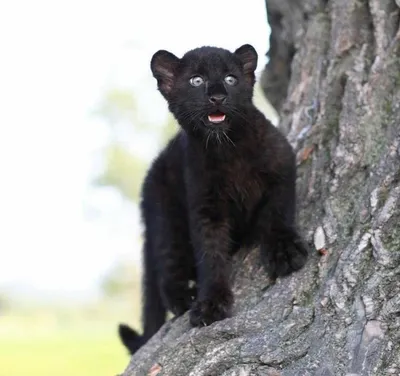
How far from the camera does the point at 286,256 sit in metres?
3.58

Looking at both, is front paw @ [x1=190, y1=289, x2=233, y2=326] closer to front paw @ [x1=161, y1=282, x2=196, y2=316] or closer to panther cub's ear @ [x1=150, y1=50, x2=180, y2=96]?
front paw @ [x1=161, y1=282, x2=196, y2=316]

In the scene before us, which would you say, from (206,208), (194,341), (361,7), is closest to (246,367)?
(194,341)

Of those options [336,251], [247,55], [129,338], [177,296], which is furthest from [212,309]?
[247,55]

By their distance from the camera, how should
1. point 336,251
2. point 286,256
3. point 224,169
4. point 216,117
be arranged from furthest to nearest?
point 224,169 → point 216,117 → point 286,256 → point 336,251

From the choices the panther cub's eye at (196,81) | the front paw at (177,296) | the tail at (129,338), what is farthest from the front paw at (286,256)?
the tail at (129,338)

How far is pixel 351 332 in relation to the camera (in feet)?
9.89

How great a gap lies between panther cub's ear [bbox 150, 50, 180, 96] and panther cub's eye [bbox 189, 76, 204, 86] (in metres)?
0.21

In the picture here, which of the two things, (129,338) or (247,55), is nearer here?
(247,55)

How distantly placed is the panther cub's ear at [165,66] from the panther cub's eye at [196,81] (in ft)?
0.68

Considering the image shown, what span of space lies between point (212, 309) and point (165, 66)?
141 cm

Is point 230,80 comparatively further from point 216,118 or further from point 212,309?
point 212,309

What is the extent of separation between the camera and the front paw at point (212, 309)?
3621mm

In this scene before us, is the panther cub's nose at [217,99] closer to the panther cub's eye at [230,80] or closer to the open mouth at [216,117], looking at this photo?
the open mouth at [216,117]

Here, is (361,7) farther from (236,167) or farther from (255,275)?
(255,275)
